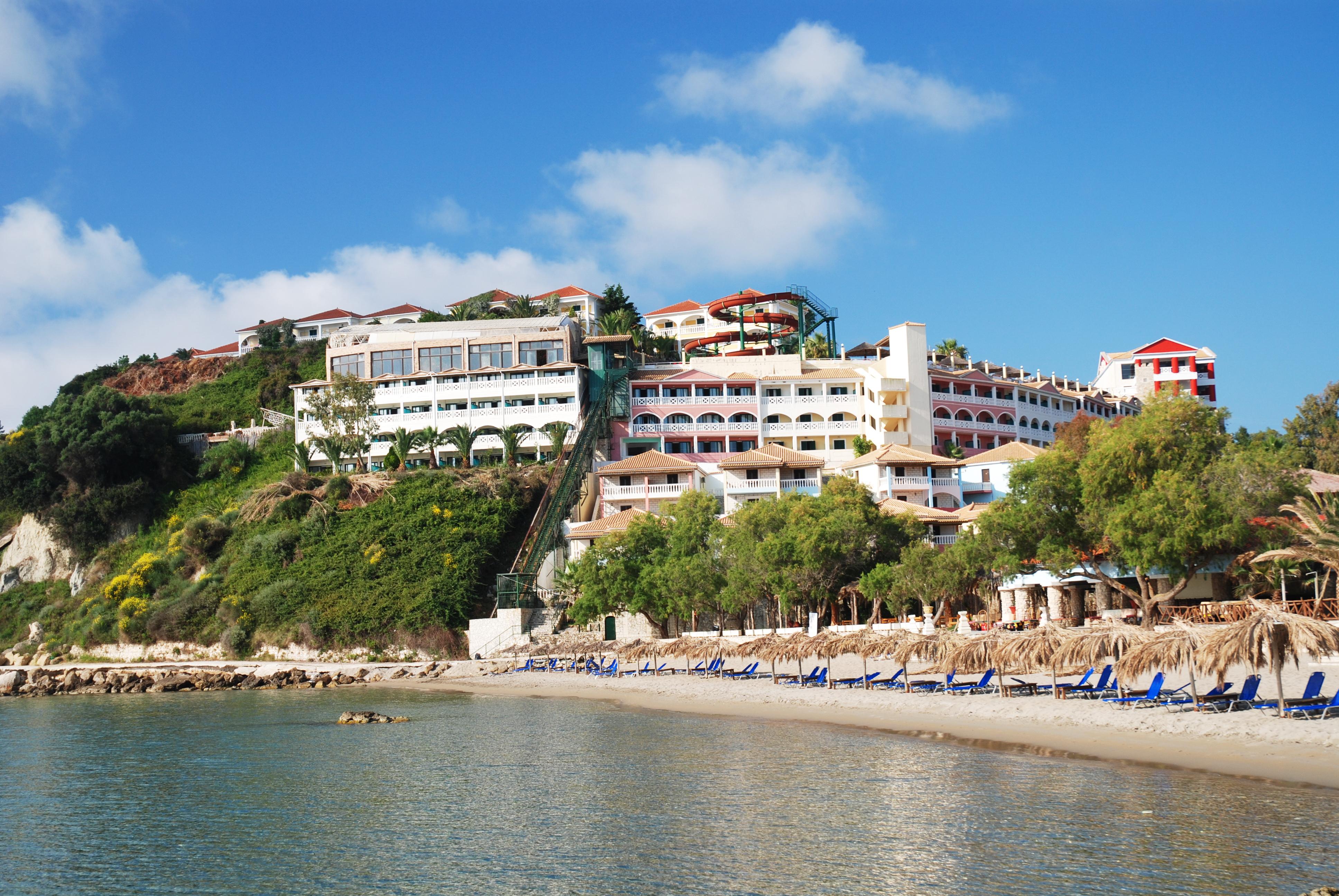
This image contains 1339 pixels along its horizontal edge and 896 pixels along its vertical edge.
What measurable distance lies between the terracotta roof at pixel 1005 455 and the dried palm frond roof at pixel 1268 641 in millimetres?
37515

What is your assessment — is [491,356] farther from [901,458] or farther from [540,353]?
[901,458]

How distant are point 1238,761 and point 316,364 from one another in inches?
2996

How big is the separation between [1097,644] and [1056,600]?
1725 centimetres

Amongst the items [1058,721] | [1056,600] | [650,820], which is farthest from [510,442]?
[650,820]

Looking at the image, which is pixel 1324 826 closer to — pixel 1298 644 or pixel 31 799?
pixel 1298 644

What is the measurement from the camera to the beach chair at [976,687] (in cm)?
2509

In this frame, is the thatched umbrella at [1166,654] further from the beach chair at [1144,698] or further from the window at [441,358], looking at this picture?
the window at [441,358]

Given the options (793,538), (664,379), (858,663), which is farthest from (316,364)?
(858,663)

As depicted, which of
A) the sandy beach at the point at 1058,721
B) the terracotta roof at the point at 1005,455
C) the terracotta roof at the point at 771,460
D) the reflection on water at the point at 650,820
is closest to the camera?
the reflection on water at the point at 650,820

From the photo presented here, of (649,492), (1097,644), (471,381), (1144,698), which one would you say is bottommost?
(1144,698)

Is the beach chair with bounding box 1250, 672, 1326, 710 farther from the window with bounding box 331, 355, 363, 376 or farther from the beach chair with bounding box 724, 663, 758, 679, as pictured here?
the window with bounding box 331, 355, 363, 376

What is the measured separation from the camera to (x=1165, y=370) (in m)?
80.1

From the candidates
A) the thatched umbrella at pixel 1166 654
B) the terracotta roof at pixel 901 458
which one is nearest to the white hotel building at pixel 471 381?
the terracotta roof at pixel 901 458

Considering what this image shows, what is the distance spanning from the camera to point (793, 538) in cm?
3806
